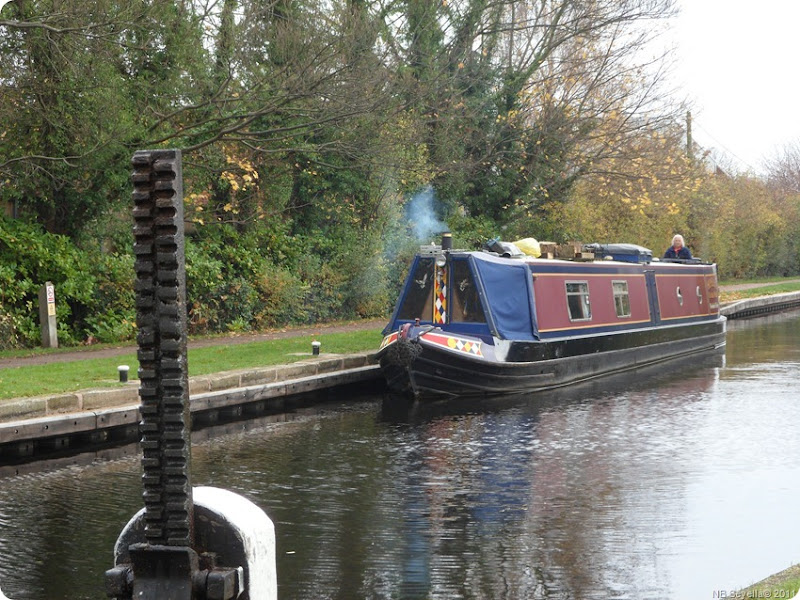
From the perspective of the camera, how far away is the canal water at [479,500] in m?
7.15

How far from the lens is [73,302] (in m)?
17.0

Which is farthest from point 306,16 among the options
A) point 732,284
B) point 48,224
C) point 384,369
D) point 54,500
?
point 732,284

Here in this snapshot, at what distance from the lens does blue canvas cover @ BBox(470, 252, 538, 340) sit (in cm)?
1556

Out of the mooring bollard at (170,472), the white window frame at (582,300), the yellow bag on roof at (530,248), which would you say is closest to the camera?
the mooring bollard at (170,472)

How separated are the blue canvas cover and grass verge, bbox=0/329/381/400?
7.46 feet

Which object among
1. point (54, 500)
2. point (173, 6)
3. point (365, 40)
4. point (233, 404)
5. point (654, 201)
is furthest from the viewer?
point (654, 201)

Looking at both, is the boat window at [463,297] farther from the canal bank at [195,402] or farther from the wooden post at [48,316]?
the wooden post at [48,316]

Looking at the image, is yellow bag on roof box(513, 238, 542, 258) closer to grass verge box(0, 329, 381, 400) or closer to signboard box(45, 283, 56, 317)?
grass verge box(0, 329, 381, 400)

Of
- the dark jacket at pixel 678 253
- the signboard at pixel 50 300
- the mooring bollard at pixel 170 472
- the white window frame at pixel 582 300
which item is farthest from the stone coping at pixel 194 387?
the dark jacket at pixel 678 253

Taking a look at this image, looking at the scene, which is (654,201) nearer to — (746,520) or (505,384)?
(505,384)

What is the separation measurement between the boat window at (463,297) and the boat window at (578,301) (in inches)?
89.9

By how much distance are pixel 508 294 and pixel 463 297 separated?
65 cm

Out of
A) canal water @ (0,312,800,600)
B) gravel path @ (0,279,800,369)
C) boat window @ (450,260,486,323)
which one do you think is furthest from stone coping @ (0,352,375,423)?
→ gravel path @ (0,279,800,369)

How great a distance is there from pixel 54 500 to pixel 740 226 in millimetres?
37058
